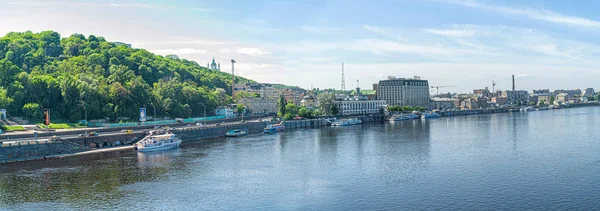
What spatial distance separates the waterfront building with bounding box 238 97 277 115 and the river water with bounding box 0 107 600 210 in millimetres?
64424

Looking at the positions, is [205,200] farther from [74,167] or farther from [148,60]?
[148,60]

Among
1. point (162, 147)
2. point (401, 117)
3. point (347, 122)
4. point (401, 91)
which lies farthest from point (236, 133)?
point (401, 91)

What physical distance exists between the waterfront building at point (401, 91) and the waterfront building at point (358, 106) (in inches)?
1304

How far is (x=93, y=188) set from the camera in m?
35.7

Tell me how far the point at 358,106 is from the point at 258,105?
29713mm

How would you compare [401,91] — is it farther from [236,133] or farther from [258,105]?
[236,133]

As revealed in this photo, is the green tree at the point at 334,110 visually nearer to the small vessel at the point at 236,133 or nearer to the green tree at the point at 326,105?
the green tree at the point at 326,105

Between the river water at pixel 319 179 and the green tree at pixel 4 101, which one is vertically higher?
the green tree at pixel 4 101

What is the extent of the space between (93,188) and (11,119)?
37.8m

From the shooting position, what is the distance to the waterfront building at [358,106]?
134000mm

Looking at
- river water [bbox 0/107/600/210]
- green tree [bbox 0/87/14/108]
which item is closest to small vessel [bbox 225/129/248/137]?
river water [bbox 0/107/600/210]

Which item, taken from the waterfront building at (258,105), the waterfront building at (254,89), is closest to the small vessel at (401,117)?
the waterfront building at (258,105)

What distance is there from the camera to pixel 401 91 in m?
181

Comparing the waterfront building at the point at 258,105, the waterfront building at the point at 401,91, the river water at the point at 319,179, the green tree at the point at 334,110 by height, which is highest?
the waterfront building at the point at 401,91
